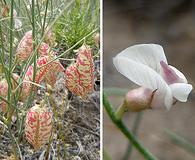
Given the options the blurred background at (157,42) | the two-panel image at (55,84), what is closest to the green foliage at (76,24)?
the two-panel image at (55,84)

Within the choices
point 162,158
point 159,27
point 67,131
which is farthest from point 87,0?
point 159,27

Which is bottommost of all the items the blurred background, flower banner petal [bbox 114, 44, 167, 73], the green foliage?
the blurred background

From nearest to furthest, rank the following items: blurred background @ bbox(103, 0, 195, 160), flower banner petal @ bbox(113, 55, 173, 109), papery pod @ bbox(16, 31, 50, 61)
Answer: flower banner petal @ bbox(113, 55, 173, 109), papery pod @ bbox(16, 31, 50, 61), blurred background @ bbox(103, 0, 195, 160)

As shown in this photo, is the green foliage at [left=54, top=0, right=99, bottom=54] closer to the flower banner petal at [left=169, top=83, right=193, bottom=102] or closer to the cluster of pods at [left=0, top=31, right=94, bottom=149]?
the cluster of pods at [left=0, top=31, right=94, bottom=149]

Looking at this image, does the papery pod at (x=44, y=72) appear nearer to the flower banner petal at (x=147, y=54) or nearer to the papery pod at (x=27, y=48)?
the papery pod at (x=27, y=48)

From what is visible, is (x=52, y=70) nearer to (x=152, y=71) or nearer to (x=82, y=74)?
(x=82, y=74)

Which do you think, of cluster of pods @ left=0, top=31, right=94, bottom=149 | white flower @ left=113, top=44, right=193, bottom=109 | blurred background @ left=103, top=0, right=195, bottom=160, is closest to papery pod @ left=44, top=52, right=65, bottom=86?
cluster of pods @ left=0, top=31, right=94, bottom=149
